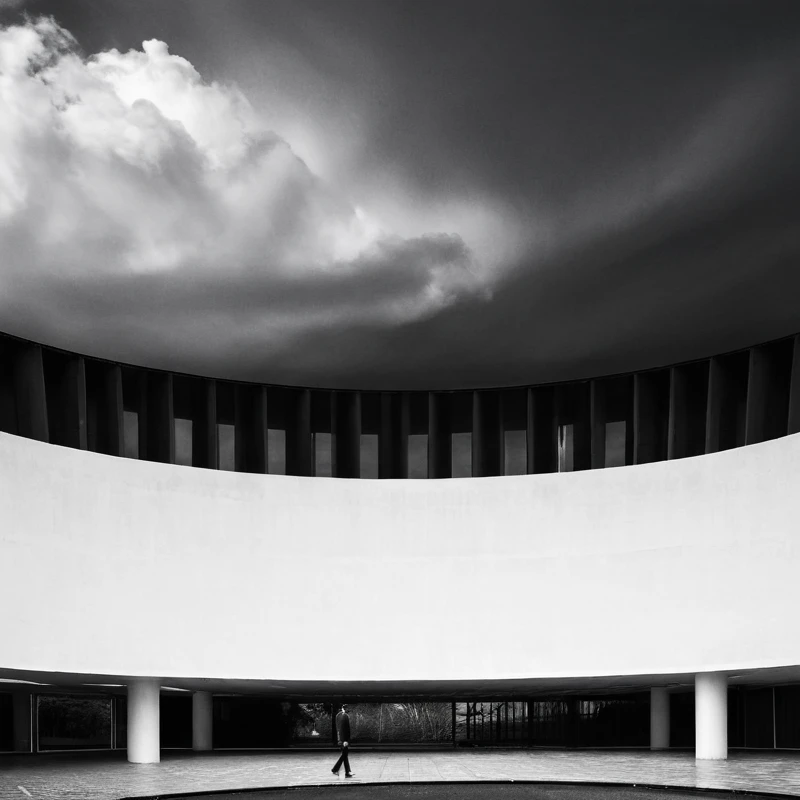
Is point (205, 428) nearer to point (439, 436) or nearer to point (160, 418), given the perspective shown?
point (160, 418)

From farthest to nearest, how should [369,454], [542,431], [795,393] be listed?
1. [369,454]
2. [542,431]
3. [795,393]

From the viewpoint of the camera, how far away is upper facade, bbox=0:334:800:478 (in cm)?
2158

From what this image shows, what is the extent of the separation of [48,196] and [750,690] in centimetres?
2159

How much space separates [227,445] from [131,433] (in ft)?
9.11

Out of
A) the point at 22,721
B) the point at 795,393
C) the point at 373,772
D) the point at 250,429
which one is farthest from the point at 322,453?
the point at 795,393

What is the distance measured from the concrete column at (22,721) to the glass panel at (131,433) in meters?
7.19

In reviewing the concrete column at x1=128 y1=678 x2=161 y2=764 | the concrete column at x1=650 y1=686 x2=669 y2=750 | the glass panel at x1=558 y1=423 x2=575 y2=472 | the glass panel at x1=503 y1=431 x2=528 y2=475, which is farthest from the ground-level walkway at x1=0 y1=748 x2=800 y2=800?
the glass panel at x1=503 y1=431 x2=528 y2=475

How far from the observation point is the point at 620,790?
12602 mm

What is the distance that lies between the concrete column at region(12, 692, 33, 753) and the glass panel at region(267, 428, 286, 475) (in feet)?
28.5

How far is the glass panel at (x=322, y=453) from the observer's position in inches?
999

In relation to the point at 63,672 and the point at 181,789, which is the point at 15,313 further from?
the point at 181,789


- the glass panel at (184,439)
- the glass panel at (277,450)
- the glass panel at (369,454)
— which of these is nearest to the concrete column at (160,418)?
the glass panel at (184,439)

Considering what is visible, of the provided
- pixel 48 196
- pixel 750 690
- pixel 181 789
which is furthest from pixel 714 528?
pixel 48 196

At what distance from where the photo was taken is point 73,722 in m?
26.8
